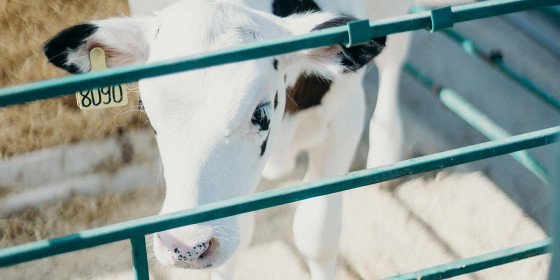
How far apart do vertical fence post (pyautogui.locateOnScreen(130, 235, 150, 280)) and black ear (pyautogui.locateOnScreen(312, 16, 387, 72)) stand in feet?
2.41

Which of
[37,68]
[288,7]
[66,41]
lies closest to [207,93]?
[66,41]

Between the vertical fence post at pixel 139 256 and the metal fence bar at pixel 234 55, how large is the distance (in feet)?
1.01

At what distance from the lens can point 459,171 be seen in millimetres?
3383

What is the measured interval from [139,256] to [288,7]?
1.04 metres

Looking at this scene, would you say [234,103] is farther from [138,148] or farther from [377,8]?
[138,148]

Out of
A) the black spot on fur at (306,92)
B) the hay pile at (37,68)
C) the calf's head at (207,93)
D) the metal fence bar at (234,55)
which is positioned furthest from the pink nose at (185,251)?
the hay pile at (37,68)

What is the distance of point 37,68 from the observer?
312 centimetres

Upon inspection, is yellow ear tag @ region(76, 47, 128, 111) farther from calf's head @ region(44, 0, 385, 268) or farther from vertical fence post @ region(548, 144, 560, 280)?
vertical fence post @ region(548, 144, 560, 280)

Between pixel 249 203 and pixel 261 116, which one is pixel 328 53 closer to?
pixel 261 116

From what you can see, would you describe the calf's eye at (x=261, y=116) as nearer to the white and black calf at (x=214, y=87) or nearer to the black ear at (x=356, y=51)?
the white and black calf at (x=214, y=87)

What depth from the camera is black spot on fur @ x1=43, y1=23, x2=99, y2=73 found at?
6.29 ft

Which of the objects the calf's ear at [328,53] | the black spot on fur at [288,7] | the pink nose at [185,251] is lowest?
the pink nose at [185,251]

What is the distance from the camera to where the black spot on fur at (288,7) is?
2207 millimetres

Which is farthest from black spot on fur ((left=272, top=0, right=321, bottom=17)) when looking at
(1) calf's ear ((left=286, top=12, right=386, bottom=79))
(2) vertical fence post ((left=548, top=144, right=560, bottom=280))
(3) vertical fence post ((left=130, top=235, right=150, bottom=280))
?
(2) vertical fence post ((left=548, top=144, right=560, bottom=280))
